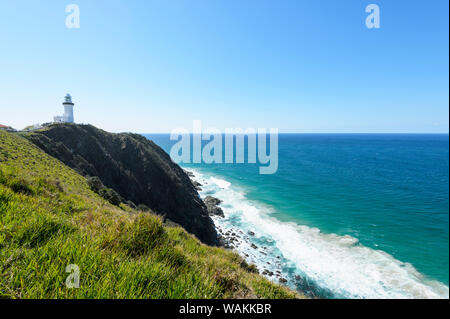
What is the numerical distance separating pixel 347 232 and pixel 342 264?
9.66 meters

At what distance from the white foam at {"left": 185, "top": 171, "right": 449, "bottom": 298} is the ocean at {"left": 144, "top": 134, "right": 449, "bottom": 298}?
108 millimetres

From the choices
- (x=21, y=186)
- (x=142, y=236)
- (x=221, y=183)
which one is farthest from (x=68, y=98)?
(x=142, y=236)

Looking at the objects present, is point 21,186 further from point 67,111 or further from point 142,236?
point 67,111

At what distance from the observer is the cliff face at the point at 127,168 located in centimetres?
3071

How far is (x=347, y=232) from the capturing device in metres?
33.8

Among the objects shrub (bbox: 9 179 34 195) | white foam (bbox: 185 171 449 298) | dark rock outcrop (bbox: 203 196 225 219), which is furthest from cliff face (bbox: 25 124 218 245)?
shrub (bbox: 9 179 34 195)

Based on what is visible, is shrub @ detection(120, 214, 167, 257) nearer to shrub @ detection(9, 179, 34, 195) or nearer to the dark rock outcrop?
shrub @ detection(9, 179, 34, 195)

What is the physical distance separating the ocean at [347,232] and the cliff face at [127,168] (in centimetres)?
811

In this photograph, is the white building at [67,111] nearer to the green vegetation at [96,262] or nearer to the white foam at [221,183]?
the white foam at [221,183]

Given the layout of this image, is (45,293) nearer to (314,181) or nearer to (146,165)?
(146,165)

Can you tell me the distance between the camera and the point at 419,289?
2127 centimetres

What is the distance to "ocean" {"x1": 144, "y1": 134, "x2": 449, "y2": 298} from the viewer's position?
912 inches
